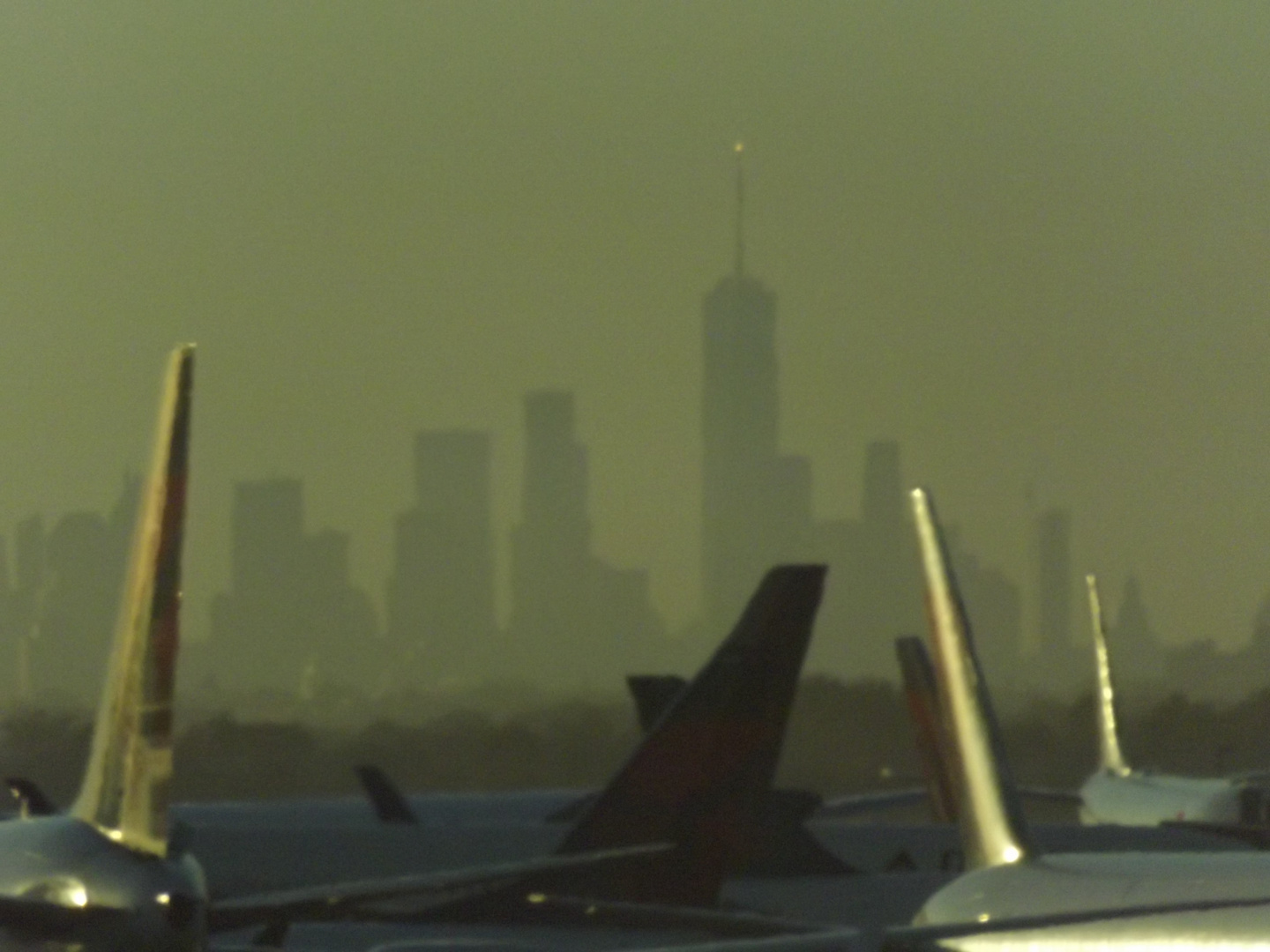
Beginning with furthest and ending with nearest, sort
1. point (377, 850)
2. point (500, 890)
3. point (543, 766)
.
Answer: point (543, 766)
point (377, 850)
point (500, 890)

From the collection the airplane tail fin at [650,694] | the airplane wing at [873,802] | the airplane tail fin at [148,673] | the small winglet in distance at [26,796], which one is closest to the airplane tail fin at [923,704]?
the airplane tail fin at [650,694]

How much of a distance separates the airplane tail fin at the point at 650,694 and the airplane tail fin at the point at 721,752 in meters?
16.8

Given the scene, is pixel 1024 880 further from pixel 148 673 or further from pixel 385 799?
pixel 385 799

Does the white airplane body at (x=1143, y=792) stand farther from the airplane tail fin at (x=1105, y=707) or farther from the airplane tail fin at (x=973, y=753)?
the airplane tail fin at (x=973, y=753)

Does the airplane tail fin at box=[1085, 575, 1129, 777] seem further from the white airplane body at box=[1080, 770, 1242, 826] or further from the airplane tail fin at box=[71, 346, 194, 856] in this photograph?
the airplane tail fin at box=[71, 346, 194, 856]

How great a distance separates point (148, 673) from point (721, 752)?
31.5 feet

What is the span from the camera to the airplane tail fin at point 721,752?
17.9 m

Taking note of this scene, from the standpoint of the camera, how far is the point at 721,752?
1809cm

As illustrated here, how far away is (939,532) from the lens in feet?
50.4

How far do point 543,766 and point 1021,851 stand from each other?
1648 inches

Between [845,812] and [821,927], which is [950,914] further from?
[845,812]

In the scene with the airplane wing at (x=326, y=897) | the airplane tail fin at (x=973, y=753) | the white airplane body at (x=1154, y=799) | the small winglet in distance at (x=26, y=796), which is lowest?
the airplane wing at (x=326, y=897)

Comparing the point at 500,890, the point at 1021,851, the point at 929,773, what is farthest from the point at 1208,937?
the point at 929,773

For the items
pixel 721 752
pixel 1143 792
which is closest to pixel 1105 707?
pixel 1143 792
